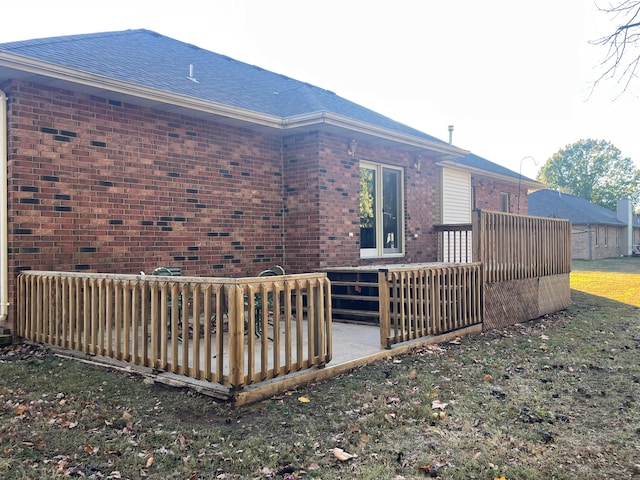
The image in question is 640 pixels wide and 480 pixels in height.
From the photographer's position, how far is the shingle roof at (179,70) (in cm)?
687

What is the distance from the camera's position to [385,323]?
19.4ft

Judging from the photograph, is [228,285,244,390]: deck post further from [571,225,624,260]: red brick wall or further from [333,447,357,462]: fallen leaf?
[571,225,624,260]: red brick wall

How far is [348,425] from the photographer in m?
3.73

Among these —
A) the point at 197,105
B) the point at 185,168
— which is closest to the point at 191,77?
the point at 197,105

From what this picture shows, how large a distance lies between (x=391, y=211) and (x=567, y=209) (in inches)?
1301

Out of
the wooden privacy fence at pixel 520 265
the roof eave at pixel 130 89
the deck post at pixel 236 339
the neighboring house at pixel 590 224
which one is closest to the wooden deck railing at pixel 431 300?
the wooden privacy fence at pixel 520 265

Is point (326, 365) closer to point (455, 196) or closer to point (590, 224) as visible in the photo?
point (455, 196)

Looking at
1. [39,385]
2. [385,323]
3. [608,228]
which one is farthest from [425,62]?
[608,228]

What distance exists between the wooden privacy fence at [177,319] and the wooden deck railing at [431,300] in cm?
100

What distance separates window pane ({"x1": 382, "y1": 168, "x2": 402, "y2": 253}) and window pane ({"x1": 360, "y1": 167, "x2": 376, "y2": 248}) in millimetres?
304

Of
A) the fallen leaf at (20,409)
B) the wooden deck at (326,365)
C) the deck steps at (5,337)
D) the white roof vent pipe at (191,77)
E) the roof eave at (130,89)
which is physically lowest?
the fallen leaf at (20,409)

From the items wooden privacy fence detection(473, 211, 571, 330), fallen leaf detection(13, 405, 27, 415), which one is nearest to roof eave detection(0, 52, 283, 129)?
fallen leaf detection(13, 405, 27, 415)

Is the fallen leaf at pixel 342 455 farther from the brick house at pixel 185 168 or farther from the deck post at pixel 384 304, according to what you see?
the brick house at pixel 185 168

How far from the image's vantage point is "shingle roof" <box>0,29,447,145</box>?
6871 millimetres
